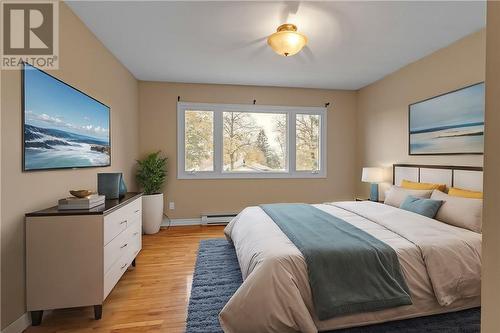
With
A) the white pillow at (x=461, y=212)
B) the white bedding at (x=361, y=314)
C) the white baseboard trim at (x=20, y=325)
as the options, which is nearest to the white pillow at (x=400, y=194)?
the white pillow at (x=461, y=212)

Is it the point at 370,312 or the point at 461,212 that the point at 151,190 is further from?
the point at 461,212

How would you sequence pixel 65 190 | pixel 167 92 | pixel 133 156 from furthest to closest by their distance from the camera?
1. pixel 167 92
2. pixel 133 156
3. pixel 65 190

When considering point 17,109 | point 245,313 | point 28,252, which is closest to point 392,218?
point 245,313

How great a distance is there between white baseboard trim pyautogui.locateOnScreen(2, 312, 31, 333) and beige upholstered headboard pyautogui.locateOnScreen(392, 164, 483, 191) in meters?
4.09

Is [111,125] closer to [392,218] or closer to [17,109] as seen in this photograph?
[17,109]

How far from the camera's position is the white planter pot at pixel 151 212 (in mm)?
3995

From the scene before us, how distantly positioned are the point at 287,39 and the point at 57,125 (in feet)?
7.04

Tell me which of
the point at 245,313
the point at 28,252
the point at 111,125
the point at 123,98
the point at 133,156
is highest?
the point at 123,98

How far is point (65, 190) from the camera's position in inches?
89.1

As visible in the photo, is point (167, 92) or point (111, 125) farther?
point (167, 92)

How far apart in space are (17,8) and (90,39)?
0.97 meters

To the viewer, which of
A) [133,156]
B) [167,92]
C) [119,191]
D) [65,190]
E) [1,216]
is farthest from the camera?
[167,92]

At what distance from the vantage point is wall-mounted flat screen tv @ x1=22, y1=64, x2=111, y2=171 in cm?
181

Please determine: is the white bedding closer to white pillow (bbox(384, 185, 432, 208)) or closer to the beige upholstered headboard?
white pillow (bbox(384, 185, 432, 208))
